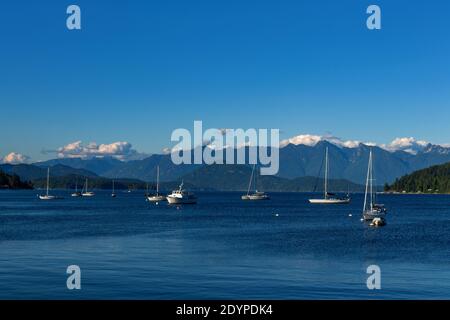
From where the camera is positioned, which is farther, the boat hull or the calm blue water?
the boat hull

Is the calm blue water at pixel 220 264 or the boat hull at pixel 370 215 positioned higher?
the boat hull at pixel 370 215

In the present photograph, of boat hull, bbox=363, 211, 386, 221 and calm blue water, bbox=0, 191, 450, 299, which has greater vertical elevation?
boat hull, bbox=363, 211, 386, 221

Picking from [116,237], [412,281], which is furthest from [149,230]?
[412,281]

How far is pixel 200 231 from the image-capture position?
341ft

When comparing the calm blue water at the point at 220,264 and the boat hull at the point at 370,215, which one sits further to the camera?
the boat hull at the point at 370,215

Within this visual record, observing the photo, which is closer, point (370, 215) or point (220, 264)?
point (220, 264)

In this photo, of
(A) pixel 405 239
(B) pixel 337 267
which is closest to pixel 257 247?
(B) pixel 337 267

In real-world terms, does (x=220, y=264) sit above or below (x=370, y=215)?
below
